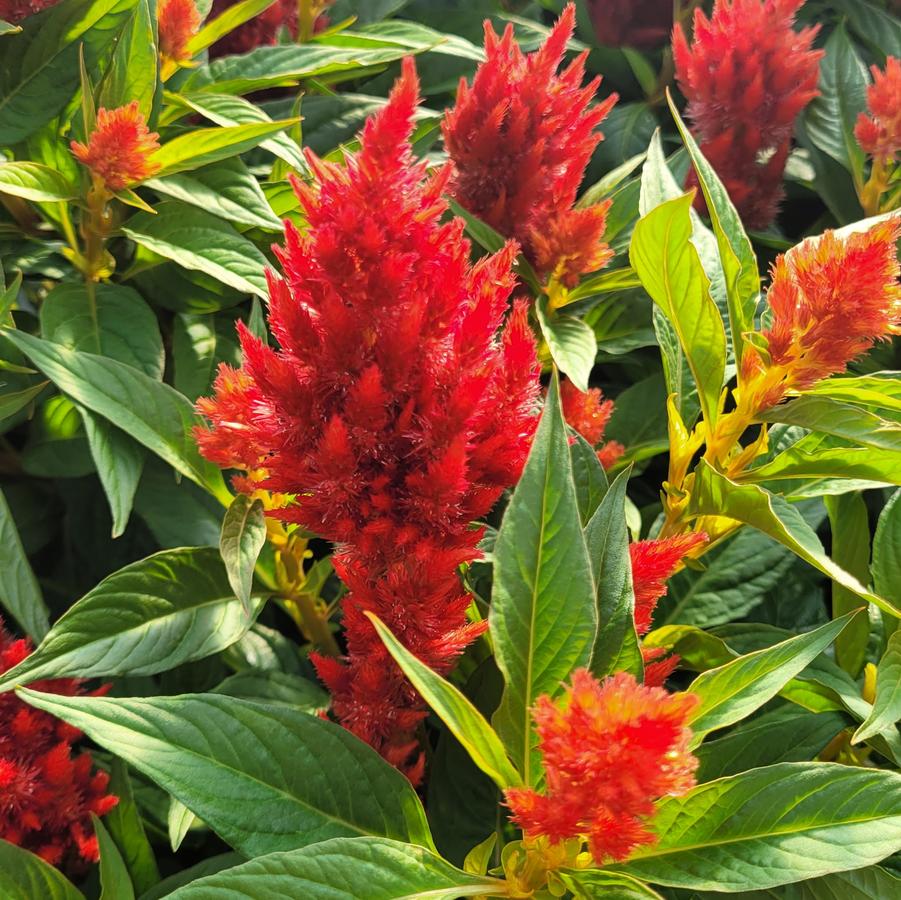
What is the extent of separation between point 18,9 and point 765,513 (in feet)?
→ 2.89

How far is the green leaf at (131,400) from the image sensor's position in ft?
2.37

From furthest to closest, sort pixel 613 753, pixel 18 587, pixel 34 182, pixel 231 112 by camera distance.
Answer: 1. pixel 231 112
2. pixel 34 182
3. pixel 18 587
4. pixel 613 753

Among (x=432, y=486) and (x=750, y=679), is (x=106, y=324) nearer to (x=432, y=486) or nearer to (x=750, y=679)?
(x=432, y=486)

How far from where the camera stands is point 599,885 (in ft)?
1.89

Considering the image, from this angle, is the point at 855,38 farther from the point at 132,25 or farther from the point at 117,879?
the point at 117,879

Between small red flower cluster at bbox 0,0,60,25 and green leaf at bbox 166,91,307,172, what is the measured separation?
5.8 inches

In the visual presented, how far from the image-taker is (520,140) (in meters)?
0.86

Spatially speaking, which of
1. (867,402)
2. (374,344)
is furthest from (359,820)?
(867,402)

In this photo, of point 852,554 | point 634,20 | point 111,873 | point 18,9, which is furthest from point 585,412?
point 634,20

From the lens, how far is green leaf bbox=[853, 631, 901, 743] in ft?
1.98

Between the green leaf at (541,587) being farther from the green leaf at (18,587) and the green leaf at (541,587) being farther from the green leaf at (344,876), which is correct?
the green leaf at (18,587)

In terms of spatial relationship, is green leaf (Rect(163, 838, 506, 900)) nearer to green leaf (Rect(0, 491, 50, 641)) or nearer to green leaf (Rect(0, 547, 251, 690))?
green leaf (Rect(0, 547, 251, 690))

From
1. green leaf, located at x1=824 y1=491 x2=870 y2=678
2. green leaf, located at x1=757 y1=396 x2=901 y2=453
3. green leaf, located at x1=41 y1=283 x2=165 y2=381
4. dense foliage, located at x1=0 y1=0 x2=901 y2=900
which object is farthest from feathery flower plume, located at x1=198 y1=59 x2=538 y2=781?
green leaf, located at x1=824 y1=491 x2=870 y2=678

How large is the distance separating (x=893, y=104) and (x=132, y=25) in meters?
0.86
